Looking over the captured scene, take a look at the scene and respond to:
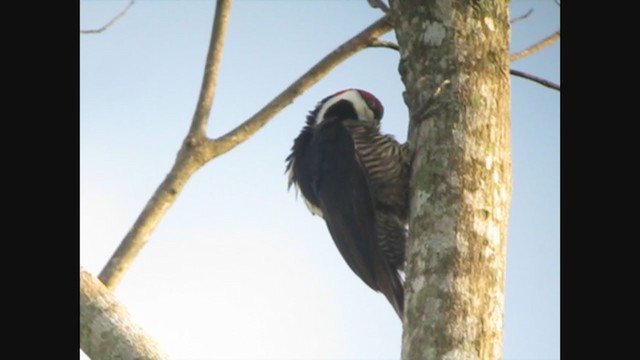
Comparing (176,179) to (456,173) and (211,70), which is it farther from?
(456,173)

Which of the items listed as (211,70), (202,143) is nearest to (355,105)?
(211,70)

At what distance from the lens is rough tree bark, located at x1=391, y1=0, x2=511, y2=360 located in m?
2.57

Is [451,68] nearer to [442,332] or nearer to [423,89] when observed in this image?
[423,89]

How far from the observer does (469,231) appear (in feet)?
9.06

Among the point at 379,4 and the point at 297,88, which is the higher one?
the point at 379,4

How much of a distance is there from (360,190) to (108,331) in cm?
184

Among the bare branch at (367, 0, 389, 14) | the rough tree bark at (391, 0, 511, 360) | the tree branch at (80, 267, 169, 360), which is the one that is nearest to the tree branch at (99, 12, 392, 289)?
the bare branch at (367, 0, 389, 14)

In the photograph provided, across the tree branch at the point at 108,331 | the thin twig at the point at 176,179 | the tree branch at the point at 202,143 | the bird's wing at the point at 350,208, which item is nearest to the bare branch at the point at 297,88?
the tree branch at the point at 202,143

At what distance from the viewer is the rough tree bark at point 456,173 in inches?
101

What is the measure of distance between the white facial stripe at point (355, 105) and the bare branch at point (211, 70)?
3.19 ft

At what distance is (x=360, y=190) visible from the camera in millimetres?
4258
